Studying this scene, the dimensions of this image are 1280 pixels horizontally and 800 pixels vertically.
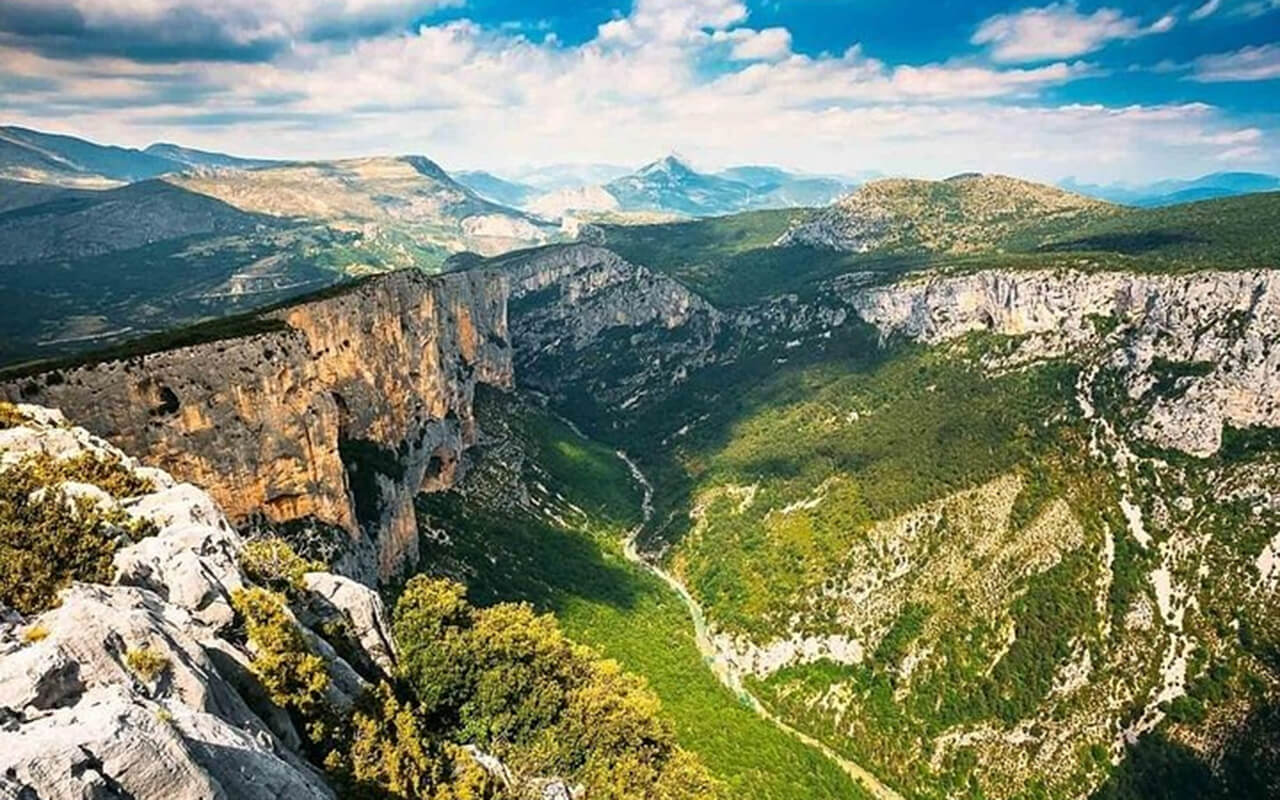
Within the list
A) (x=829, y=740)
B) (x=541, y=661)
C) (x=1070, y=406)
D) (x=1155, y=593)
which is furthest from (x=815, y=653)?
(x=541, y=661)

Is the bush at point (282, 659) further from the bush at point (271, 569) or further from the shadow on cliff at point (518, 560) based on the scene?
the shadow on cliff at point (518, 560)

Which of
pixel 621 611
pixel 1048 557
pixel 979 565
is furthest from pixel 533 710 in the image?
pixel 1048 557

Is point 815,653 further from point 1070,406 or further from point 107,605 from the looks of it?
point 107,605

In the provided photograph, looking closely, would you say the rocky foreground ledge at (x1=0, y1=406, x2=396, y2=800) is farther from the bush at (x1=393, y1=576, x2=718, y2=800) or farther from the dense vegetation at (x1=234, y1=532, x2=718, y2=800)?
the bush at (x1=393, y1=576, x2=718, y2=800)

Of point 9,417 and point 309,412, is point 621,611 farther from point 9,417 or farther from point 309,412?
point 9,417

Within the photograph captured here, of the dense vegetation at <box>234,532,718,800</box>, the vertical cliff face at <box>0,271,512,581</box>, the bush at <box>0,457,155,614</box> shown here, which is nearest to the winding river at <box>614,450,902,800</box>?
the vertical cliff face at <box>0,271,512,581</box>

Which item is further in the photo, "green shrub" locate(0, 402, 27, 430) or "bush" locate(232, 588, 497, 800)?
"green shrub" locate(0, 402, 27, 430)

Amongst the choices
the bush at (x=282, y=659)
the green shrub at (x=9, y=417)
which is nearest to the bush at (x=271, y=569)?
the bush at (x=282, y=659)
